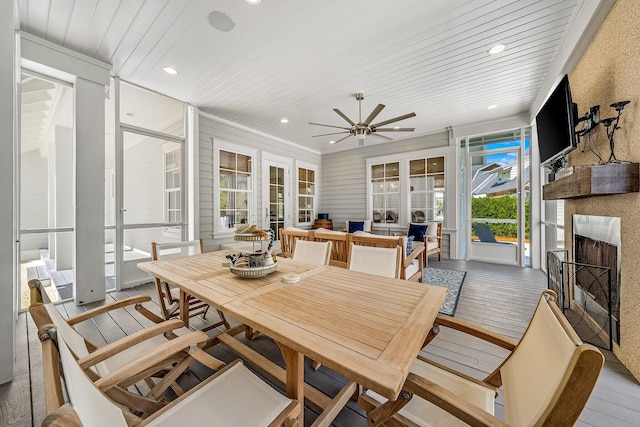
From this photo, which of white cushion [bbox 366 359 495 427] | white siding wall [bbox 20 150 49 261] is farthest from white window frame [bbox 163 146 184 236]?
white cushion [bbox 366 359 495 427]

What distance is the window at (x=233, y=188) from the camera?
4.79 meters

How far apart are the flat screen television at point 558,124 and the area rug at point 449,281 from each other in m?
2.00

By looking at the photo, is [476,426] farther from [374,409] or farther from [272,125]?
[272,125]

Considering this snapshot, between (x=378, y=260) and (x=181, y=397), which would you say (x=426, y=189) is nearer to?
(x=378, y=260)

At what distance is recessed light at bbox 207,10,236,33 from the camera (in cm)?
226

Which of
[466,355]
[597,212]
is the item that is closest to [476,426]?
[466,355]

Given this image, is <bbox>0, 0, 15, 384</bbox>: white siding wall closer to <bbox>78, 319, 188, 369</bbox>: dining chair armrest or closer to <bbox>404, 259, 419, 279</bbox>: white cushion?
<bbox>78, 319, 188, 369</bbox>: dining chair armrest

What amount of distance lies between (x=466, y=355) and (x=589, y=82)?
2.90 metres

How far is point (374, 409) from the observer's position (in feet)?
3.34

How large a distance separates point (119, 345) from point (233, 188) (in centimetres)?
419

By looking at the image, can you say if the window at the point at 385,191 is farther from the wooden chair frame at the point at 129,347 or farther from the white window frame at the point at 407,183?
the wooden chair frame at the point at 129,347

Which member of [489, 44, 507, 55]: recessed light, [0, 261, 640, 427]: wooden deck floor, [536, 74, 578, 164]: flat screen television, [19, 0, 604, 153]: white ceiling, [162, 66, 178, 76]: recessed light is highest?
[162, 66, 178, 76]: recessed light

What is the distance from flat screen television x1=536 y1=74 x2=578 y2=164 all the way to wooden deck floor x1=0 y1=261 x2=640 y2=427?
1.84 m

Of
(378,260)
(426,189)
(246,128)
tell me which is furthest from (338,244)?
(426,189)
